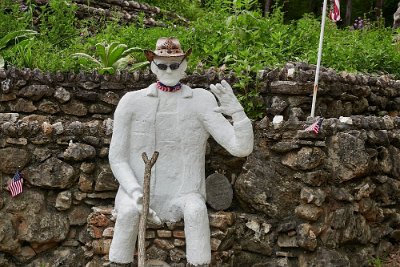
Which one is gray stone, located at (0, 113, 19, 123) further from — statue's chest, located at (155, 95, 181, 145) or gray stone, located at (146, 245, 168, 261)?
gray stone, located at (146, 245, 168, 261)

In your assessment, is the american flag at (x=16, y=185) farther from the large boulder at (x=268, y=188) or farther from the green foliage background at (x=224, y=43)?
the large boulder at (x=268, y=188)

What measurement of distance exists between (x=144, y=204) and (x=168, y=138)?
2.11 ft

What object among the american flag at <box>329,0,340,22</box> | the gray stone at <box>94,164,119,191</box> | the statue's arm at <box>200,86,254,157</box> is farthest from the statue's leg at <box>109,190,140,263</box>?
the american flag at <box>329,0,340,22</box>

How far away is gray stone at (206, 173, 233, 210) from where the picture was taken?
5762 mm

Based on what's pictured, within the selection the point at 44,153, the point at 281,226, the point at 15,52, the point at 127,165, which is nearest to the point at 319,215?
the point at 281,226

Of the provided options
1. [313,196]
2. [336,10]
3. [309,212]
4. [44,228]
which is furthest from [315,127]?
[44,228]

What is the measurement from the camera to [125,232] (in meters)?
4.97

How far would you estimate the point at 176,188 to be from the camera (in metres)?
5.15

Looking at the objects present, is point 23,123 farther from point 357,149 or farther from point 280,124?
point 357,149

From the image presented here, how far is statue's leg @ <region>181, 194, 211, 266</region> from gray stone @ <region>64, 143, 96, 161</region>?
1239mm

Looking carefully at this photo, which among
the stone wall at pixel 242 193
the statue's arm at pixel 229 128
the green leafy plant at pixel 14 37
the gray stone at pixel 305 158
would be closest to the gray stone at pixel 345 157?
the stone wall at pixel 242 193

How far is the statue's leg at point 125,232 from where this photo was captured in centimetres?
492

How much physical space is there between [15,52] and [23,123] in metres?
1.97

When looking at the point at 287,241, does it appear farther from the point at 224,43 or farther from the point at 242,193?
the point at 224,43
